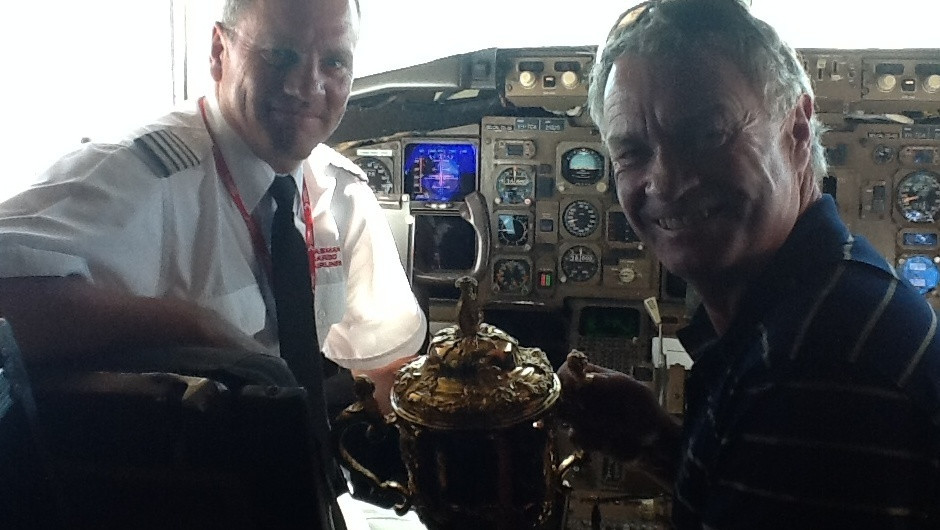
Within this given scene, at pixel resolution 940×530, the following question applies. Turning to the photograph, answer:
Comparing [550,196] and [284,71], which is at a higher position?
[284,71]

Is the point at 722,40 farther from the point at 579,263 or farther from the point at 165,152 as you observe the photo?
the point at 579,263

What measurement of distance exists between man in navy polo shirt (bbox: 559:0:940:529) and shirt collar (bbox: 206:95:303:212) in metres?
0.70

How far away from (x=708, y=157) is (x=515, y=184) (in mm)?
1670

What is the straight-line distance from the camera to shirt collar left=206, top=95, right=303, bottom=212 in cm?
143

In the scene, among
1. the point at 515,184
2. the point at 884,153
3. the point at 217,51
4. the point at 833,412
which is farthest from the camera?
the point at 515,184

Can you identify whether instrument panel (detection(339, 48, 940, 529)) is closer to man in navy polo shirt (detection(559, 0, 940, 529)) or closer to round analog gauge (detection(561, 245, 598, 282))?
round analog gauge (detection(561, 245, 598, 282))

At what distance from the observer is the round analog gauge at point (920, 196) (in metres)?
2.40

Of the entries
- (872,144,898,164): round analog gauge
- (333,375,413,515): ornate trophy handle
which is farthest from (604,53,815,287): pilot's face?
(872,144,898,164): round analog gauge

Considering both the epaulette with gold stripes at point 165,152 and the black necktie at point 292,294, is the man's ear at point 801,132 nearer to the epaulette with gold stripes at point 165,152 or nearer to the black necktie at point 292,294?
the black necktie at point 292,294

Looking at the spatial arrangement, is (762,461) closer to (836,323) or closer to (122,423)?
(836,323)

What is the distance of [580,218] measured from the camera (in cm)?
252

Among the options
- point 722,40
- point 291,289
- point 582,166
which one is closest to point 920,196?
point 582,166

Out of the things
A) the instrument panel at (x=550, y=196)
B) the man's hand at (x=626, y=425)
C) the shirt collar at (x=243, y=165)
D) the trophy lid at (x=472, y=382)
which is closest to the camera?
the trophy lid at (x=472, y=382)

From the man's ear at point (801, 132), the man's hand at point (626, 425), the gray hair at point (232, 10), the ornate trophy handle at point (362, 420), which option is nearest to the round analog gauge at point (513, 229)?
the gray hair at point (232, 10)
